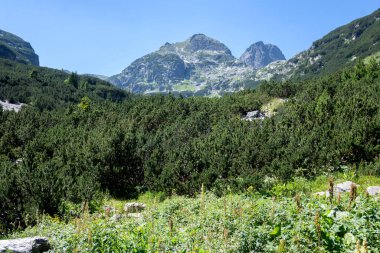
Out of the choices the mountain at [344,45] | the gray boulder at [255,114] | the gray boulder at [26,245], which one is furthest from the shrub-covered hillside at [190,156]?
the mountain at [344,45]

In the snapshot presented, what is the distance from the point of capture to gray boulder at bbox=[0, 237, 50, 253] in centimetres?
597

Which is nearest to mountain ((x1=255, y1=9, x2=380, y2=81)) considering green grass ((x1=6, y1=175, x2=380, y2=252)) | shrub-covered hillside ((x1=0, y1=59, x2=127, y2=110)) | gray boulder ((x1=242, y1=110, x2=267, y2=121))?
shrub-covered hillside ((x1=0, y1=59, x2=127, y2=110))

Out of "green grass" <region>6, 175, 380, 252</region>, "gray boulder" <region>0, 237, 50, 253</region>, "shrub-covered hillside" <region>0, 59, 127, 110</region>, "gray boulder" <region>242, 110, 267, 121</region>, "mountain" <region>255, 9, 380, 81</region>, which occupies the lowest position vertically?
"gray boulder" <region>0, 237, 50, 253</region>

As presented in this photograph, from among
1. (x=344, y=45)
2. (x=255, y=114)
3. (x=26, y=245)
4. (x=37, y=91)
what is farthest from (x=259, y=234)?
(x=344, y=45)

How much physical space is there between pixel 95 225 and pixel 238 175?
1055cm

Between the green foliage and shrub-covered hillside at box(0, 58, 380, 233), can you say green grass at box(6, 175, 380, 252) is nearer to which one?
the green foliage

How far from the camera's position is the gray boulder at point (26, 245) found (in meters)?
5.97

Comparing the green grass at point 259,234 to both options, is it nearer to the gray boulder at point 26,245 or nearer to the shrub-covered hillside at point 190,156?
the gray boulder at point 26,245

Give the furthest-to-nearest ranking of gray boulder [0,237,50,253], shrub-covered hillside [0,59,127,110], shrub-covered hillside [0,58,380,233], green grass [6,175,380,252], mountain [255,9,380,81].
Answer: mountain [255,9,380,81], shrub-covered hillside [0,59,127,110], shrub-covered hillside [0,58,380,233], gray boulder [0,237,50,253], green grass [6,175,380,252]

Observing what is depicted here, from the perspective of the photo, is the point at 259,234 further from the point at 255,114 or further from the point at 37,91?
the point at 37,91

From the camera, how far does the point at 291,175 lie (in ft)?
47.5

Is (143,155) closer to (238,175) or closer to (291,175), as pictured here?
(238,175)

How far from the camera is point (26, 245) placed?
618 cm

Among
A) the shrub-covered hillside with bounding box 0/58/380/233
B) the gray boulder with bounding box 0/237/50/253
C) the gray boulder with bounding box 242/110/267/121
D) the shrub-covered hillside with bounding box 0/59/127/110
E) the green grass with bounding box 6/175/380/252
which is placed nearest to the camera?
the green grass with bounding box 6/175/380/252
